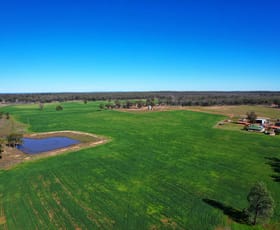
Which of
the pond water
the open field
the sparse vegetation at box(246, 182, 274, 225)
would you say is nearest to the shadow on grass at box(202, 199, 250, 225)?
the sparse vegetation at box(246, 182, 274, 225)

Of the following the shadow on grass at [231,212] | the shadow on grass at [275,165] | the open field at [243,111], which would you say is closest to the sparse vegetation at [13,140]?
the shadow on grass at [231,212]

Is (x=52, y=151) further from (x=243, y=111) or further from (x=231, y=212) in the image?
(x=243, y=111)

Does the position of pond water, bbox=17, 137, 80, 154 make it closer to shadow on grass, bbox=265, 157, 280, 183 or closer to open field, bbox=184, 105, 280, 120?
shadow on grass, bbox=265, 157, 280, 183

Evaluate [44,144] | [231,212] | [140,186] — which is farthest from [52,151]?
[231,212]

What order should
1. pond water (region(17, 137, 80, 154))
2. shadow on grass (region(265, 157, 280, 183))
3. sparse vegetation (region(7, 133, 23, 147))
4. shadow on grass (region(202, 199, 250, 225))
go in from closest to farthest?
shadow on grass (region(202, 199, 250, 225)) < shadow on grass (region(265, 157, 280, 183)) < pond water (region(17, 137, 80, 154)) < sparse vegetation (region(7, 133, 23, 147))

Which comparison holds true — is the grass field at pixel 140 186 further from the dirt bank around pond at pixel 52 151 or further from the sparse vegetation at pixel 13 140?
the sparse vegetation at pixel 13 140
